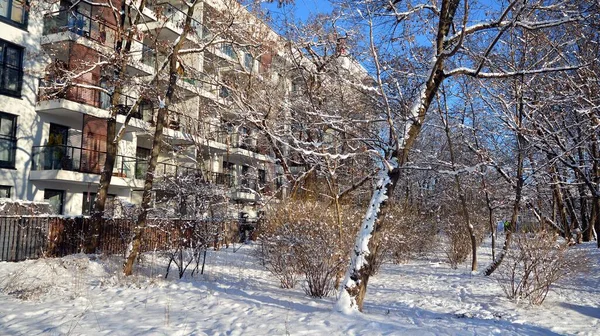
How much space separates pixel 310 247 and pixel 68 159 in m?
15.2

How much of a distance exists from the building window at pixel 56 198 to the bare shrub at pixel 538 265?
18.8 meters

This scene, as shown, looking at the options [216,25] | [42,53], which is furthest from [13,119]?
[216,25]

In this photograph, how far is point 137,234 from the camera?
10188mm

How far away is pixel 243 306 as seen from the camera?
7.51 m

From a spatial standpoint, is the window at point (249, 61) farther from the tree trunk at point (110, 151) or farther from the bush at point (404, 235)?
the bush at point (404, 235)

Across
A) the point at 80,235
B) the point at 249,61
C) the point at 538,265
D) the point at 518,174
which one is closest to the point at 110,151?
the point at 80,235

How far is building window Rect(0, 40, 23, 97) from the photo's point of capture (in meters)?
18.9

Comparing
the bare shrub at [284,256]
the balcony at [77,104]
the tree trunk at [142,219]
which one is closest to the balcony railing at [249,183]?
the balcony at [77,104]

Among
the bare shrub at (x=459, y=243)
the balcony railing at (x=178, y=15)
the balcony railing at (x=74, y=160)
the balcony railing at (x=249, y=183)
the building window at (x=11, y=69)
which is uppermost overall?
the balcony railing at (x=178, y=15)

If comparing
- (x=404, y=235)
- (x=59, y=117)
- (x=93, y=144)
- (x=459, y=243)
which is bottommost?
(x=459, y=243)

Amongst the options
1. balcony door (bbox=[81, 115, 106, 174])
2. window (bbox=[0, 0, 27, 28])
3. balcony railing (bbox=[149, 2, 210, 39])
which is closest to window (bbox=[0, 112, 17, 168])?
balcony door (bbox=[81, 115, 106, 174])

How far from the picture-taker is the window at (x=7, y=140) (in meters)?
18.9

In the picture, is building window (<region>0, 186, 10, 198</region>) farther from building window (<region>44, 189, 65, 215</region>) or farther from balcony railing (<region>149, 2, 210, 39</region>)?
balcony railing (<region>149, 2, 210, 39</region>)

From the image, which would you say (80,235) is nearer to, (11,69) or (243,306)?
(243,306)
